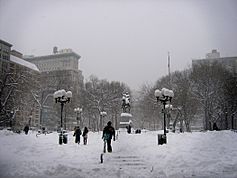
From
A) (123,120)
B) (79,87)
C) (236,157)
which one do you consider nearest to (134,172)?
(236,157)

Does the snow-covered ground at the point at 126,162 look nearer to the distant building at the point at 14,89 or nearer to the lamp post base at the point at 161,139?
the lamp post base at the point at 161,139

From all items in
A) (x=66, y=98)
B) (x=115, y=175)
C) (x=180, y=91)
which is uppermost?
(x=180, y=91)

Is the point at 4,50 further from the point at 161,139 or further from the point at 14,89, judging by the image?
the point at 161,139

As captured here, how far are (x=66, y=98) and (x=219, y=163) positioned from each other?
13.9m

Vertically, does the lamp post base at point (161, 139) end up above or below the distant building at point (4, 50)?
below

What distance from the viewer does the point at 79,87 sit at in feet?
187

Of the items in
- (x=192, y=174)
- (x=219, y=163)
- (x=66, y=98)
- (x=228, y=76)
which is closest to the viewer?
(x=192, y=174)

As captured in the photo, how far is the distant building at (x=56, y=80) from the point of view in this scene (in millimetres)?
49366

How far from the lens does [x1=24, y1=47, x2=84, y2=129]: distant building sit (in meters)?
49.4

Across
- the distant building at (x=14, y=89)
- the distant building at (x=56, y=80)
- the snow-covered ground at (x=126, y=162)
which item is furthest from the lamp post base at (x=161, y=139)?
the distant building at (x=56, y=80)

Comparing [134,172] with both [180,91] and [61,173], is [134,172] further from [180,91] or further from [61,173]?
[180,91]

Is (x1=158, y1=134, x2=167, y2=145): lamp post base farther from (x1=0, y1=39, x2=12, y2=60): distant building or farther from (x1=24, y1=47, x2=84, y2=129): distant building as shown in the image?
(x1=0, y1=39, x2=12, y2=60): distant building

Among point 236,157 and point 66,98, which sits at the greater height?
point 66,98

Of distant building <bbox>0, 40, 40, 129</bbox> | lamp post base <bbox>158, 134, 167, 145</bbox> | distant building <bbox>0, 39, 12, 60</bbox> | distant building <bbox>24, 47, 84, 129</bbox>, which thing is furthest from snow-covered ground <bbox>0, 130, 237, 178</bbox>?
distant building <bbox>0, 39, 12, 60</bbox>
